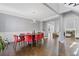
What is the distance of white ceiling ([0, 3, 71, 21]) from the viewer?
179 cm

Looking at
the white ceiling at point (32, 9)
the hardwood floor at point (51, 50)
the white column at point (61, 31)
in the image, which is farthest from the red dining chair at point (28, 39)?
the white column at point (61, 31)

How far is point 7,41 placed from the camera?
1793mm

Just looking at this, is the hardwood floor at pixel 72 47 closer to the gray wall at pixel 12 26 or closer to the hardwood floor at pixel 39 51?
the hardwood floor at pixel 39 51

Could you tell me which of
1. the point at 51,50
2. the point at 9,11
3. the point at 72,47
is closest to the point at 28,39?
the point at 51,50

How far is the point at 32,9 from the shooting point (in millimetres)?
1827

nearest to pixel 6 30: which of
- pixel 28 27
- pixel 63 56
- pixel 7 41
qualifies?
pixel 7 41

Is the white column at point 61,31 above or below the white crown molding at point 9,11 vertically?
below

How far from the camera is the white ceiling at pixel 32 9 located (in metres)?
1.79

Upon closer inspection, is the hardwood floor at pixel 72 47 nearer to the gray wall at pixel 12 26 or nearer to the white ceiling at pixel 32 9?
the white ceiling at pixel 32 9

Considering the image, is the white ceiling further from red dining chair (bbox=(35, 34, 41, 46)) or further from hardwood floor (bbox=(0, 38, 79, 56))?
hardwood floor (bbox=(0, 38, 79, 56))

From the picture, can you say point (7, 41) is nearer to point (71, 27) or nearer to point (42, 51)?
point (42, 51)

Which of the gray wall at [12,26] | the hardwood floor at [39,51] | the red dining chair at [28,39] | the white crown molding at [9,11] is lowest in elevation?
the hardwood floor at [39,51]

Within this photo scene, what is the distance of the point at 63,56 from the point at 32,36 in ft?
1.87

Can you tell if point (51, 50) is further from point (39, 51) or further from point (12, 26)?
point (12, 26)
